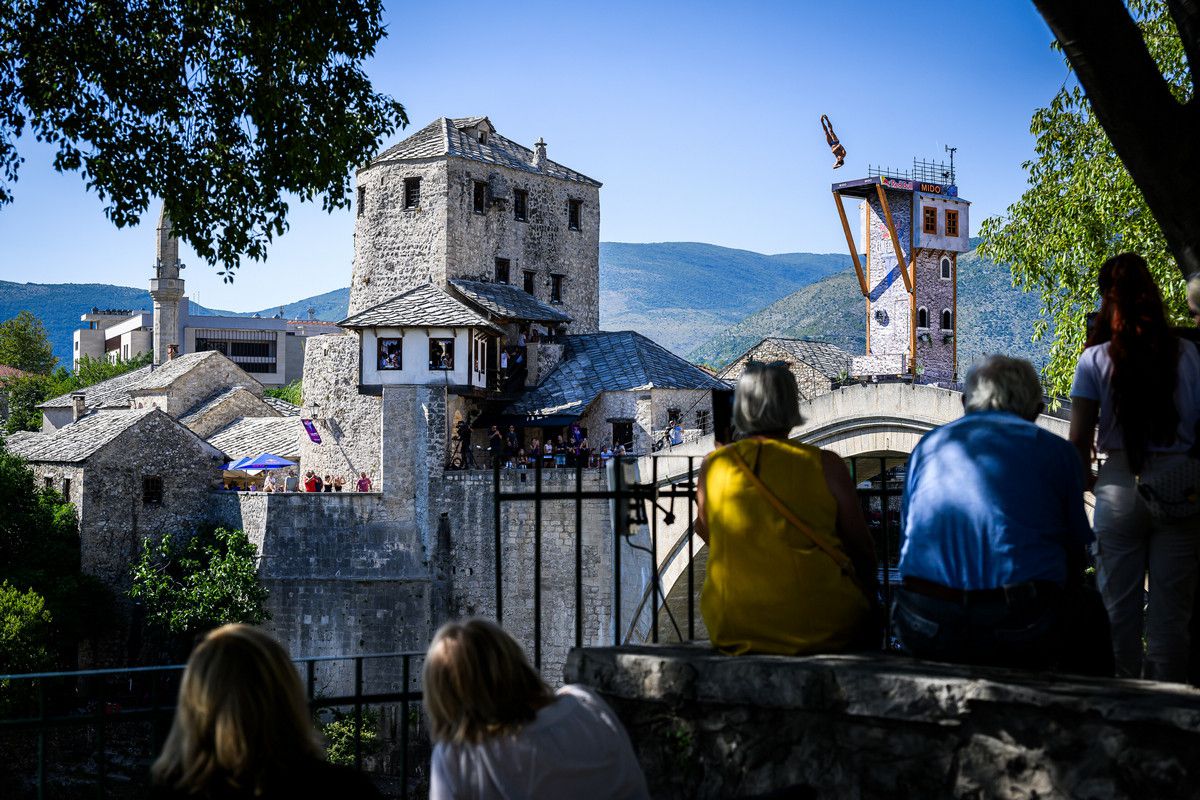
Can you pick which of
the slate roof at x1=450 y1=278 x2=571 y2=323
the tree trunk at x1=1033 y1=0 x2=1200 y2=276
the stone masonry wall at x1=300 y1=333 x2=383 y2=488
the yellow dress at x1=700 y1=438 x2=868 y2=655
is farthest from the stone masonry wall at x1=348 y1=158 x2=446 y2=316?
the yellow dress at x1=700 y1=438 x2=868 y2=655

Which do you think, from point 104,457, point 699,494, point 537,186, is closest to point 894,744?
point 699,494

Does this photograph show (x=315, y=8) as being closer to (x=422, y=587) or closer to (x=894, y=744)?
(x=894, y=744)

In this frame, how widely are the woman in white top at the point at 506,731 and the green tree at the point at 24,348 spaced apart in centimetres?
8322

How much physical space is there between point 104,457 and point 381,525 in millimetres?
6893

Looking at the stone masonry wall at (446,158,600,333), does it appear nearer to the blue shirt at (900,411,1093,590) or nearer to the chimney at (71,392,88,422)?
the chimney at (71,392,88,422)

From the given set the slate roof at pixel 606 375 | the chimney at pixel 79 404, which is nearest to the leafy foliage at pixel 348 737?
the slate roof at pixel 606 375

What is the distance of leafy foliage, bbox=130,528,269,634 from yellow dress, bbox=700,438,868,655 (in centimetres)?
2490

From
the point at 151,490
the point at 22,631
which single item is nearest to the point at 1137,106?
the point at 22,631

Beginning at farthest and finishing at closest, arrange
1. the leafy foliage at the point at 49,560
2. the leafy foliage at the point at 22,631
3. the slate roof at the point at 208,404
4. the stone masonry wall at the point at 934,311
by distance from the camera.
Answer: the stone masonry wall at the point at 934,311
the slate roof at the point at 208,404
the leafy foliage at the point at 49,560
the leafy foliage at the point at 22,631

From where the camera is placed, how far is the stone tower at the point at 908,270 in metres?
48.9

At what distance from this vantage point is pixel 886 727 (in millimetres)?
3582

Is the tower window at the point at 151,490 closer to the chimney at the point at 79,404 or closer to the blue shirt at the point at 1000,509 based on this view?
the chimney at the point at 79,404

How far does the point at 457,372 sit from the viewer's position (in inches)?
1171

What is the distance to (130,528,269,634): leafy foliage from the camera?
28.0 metres
